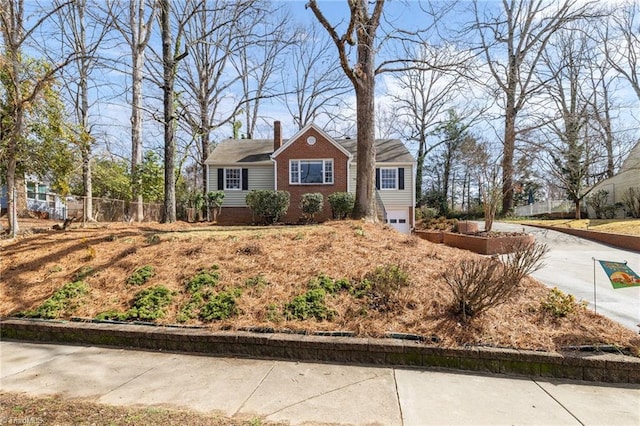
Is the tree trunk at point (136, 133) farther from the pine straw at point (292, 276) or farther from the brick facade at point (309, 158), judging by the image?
the pine straw at point (292, 276)

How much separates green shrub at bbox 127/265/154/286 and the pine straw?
4.3 inches

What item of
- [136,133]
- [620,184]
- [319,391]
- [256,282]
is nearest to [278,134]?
[136,133]

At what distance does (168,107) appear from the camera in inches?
459

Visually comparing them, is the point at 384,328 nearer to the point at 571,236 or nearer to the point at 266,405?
the point at 266,405

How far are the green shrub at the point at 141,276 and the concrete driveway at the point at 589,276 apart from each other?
268 inches

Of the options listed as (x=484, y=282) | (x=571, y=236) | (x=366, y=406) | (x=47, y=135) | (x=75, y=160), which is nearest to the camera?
(x=366, y=406)

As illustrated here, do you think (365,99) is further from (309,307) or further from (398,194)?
(398,194)

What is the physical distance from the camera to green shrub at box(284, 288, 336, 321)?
4.64 m

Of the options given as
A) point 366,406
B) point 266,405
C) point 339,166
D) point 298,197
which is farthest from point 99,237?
point 339,166

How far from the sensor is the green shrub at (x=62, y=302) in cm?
513

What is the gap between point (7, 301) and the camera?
218 inches

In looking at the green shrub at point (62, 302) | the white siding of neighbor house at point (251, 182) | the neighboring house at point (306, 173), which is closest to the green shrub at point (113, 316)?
the green shrub at point (62, 302)

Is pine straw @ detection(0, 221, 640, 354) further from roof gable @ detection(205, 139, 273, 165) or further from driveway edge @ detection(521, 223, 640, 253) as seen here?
roof gable @ detection(205, 139, 273, 165)

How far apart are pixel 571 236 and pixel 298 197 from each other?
12278 millimetres
